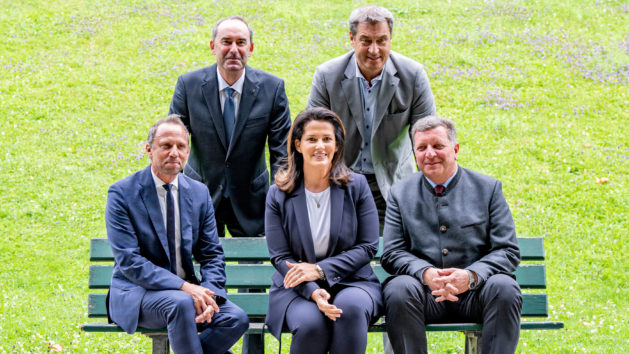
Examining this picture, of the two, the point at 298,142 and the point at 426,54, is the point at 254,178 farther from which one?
the point at 426,54

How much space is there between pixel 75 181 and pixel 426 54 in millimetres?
6941

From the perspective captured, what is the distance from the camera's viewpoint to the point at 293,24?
16.3m

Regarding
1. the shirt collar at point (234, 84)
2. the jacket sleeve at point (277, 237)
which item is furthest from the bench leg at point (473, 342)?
the shirt collar at point (234, 84)

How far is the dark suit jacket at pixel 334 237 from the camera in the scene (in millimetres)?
4773

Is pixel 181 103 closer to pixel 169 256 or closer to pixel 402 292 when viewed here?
pixel 169 256

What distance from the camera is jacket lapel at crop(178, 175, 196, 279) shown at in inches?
191

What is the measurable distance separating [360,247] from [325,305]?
515mm

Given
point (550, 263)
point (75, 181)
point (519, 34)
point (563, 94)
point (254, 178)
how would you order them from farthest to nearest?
1. point (519, 34)
2. point (563, 94)
3. point (75, 181)
4. point (550, 263)
5. point (254, 178)

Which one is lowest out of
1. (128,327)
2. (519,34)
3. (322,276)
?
(128,327)

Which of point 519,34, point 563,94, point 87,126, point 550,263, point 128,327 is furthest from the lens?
point 519,34

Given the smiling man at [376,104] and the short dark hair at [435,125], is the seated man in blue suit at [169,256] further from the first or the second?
the short dark hair at [435,125]

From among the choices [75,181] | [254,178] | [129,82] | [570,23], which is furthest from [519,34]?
[254,178]

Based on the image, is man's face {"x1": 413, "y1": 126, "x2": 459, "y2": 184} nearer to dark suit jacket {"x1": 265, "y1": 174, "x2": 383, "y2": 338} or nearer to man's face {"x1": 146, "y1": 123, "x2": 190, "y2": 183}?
dark suit jacket {"x1": 265, "y1": 174, "x2": 383, "y2": 338}

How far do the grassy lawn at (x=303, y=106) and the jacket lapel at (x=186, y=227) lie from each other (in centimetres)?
185
